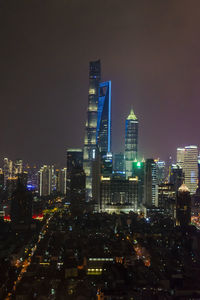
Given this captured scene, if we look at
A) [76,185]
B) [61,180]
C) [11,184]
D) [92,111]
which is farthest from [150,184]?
[92,111]

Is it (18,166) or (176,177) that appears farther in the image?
(18,166)

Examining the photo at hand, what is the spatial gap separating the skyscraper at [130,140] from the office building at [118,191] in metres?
3.92

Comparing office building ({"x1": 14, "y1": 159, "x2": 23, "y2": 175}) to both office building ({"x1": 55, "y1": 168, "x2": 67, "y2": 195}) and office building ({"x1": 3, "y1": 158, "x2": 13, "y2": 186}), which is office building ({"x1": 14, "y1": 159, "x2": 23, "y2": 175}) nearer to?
office building ({"x1": 3, "y1": 158, "x2": 13, "y2": 186})

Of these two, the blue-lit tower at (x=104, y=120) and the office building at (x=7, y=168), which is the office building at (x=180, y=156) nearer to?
the blue-lit tower at (x=104, y=120)

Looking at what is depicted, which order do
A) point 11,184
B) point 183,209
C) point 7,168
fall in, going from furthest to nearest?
point 7,168 → point 11,184 → point 183,209

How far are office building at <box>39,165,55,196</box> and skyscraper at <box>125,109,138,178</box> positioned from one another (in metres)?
4.29

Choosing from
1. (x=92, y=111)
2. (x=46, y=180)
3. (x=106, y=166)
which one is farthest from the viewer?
(x=92, y=111)

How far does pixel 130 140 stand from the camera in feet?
68.3

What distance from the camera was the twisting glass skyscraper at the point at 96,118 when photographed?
2094cm

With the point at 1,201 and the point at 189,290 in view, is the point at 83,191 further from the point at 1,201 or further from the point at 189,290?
the point at 189,290

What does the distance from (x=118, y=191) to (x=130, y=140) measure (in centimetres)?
526

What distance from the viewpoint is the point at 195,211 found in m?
14.3

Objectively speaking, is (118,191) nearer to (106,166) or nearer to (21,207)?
(106,166)

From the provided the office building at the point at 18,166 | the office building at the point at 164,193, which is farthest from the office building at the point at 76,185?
the office building at the point at 18,166
